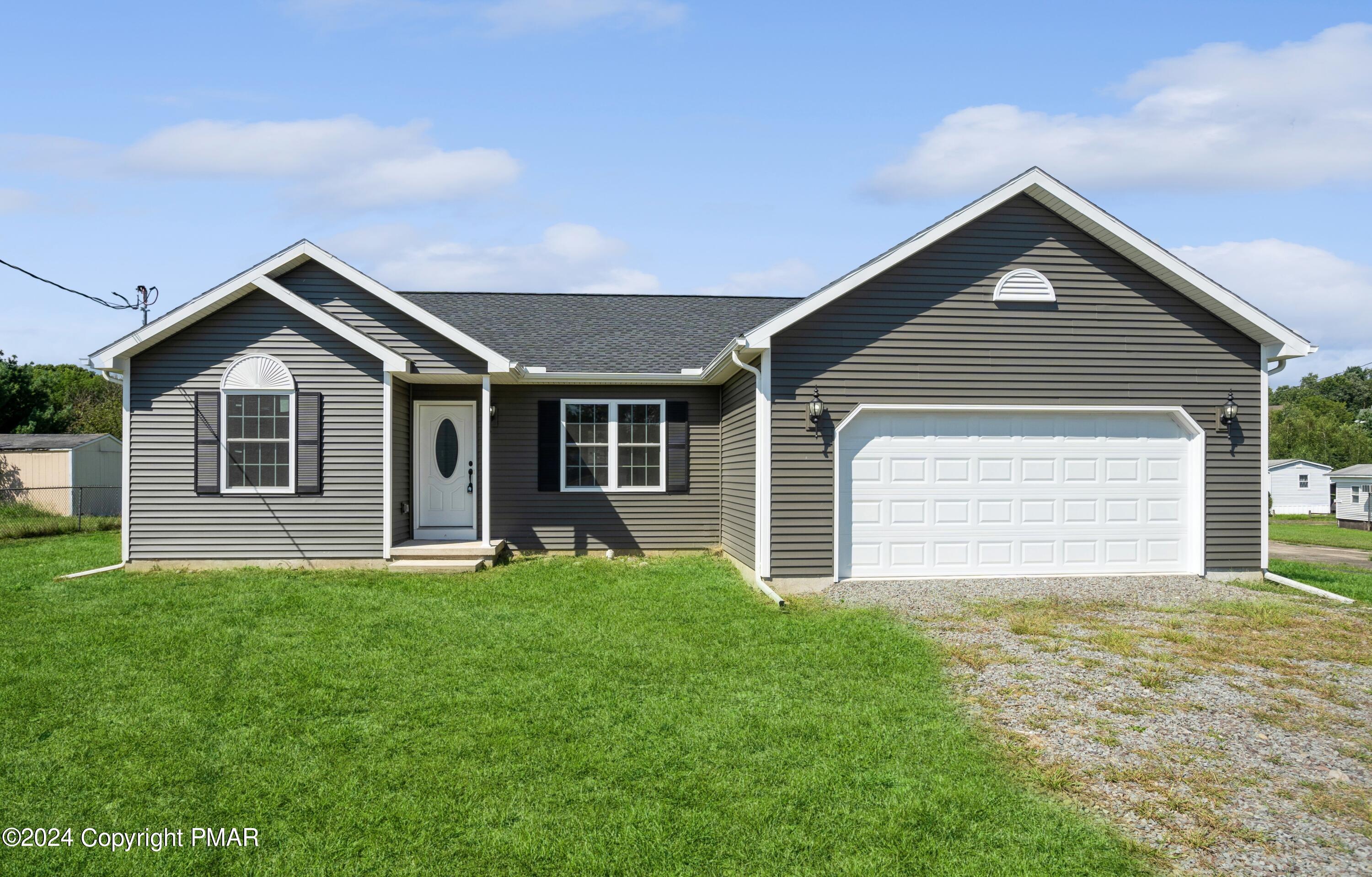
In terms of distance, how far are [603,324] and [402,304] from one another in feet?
14.6

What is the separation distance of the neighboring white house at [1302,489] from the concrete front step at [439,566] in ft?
157

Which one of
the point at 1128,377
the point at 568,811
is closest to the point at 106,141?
the point at 568,811

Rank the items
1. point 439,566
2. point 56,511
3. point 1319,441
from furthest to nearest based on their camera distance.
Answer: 1. point 1319,441
2. point 56,511
3. point 439,566

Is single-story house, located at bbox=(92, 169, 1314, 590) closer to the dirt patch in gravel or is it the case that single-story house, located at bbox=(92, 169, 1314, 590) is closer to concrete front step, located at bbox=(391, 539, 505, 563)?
concrete front step, located at bbox=(391, 539, 505, 563)

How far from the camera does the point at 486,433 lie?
11.9 meters

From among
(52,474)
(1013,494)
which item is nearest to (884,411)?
→ (1013,494)

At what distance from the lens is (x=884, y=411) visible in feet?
34.6

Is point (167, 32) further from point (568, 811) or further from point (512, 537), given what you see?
point (568, 811)

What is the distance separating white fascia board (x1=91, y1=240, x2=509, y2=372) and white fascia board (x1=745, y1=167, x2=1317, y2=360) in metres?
4.34

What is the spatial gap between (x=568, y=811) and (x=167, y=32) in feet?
38.9

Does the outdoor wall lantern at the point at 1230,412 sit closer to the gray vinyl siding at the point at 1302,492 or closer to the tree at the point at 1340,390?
the gray vinyl siding at the point at 1302,492

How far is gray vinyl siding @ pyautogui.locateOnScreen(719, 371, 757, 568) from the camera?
36.0 feet

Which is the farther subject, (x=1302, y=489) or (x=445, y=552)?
(x=1302, y=489)

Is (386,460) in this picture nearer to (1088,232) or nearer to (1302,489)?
(1088,232)
